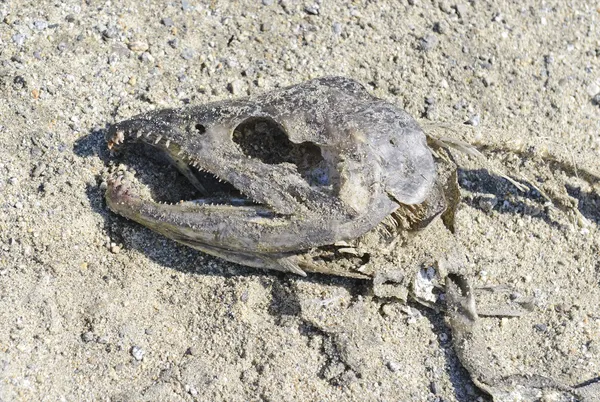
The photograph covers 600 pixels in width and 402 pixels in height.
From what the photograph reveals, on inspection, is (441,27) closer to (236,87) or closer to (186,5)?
(236,87)

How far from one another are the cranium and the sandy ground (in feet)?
0.95

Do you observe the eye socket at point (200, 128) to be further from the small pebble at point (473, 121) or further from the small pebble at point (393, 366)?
the small pebble at point (473, 121)

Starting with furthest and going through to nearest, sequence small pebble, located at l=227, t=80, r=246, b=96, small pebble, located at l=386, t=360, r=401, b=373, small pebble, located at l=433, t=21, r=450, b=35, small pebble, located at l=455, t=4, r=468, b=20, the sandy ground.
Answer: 1. small pebble, located at l=455, t=4, r=468, b=20
2. small pebble, located at l=433, t=21, r=450, b=35
3. small pebble, located at l=227, t=80, r=246, b=96
4. small pebble, located at l=386, t=360, r=401, b=373
5. the sandy ground

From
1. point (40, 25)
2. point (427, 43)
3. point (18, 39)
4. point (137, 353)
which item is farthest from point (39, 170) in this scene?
point (427, 43)

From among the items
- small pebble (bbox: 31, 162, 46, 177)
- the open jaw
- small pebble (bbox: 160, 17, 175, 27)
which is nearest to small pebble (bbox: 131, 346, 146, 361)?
the open jaw

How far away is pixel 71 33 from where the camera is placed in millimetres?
4938

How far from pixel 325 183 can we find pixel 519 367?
158 centimetres

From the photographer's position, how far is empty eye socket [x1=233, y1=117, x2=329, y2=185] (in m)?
4.42

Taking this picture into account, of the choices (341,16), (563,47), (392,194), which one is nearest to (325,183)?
(392,194)

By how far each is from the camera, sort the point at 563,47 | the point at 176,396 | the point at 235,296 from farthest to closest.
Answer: the point at 563,47
the point at 235,296
the point at 176,396

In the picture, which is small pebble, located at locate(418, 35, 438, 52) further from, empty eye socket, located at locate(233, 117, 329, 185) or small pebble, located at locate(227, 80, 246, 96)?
empty eye socket, located at locate(233, 117, 329, 185)

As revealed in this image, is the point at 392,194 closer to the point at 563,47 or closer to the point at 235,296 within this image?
the point at 235,296

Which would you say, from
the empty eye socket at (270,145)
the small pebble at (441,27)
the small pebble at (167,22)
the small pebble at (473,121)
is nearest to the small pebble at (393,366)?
the empty eye socket at (270,145)

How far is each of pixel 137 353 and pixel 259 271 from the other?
2.65 feet
